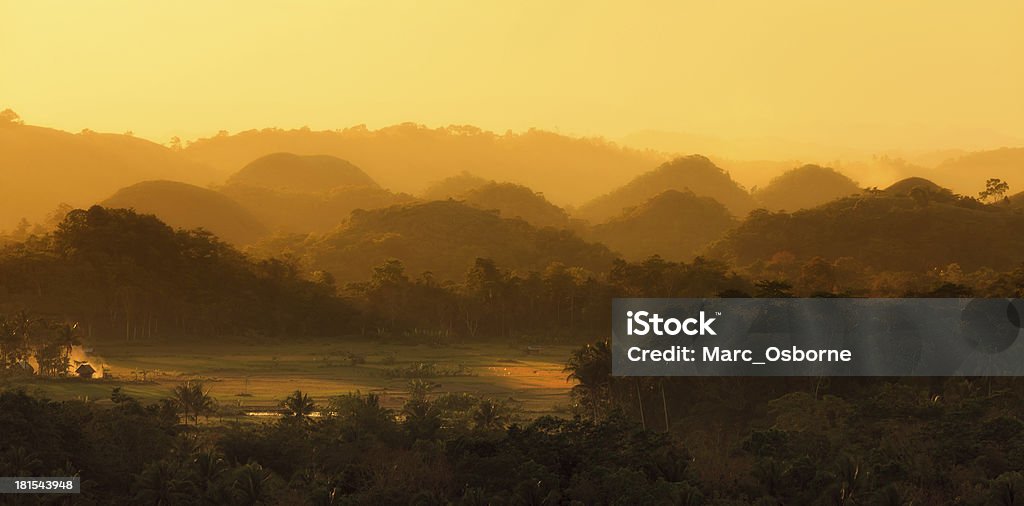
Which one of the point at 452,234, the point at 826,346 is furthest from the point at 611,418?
the point at 452,234

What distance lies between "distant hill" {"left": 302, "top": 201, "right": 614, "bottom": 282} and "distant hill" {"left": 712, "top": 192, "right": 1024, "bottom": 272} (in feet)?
71.9

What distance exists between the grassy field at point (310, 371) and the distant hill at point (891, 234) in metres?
60.5

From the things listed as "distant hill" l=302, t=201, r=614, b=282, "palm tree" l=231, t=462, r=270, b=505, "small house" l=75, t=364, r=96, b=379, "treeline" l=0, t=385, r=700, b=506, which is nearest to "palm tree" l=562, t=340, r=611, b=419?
"treeline" l=0, t=385, r=700, b=506

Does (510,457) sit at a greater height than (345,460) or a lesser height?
greater

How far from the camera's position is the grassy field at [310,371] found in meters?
64.8

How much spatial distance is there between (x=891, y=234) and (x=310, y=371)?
10041 centimetres

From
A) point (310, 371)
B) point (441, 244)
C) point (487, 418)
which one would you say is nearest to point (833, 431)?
point (487, 418)

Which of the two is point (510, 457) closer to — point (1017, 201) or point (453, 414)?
point (453, 414)

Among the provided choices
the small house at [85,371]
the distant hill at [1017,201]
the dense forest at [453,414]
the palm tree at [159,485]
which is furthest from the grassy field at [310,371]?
the distant hill at [1017,201]

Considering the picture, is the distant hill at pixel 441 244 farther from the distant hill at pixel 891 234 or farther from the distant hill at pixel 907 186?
the distant hill at pixel 907 186

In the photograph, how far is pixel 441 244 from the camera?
167750 mm

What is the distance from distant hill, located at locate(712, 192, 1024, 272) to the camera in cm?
14700

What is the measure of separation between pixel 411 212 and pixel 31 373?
4329 inches

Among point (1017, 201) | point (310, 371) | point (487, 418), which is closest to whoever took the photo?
point (487, 418)
